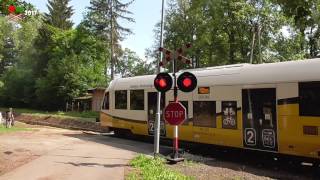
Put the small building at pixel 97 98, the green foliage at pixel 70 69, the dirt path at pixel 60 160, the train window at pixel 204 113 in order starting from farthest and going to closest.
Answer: the green foliage at pixel 70 69 < the small building at pixel 97 98 < the train window at pixel 204 113 < the dirt path at pixel 60 160

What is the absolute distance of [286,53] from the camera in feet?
174

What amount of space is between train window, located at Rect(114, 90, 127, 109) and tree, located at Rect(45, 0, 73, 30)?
50.4 meters

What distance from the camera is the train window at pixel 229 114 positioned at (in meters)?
17.8

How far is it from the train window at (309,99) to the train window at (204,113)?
13.8 ft

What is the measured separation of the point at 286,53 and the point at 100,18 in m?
24.2

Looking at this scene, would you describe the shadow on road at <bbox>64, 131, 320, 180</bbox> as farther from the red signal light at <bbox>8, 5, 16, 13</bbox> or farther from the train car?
the red signal light at <bbox>8, 5, 16, 13</bbox>

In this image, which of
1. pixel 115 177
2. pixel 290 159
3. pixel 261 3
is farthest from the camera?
pixel 261 3

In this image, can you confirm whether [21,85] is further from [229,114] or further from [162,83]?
[162,83]

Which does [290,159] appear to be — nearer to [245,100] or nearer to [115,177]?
[245,100]

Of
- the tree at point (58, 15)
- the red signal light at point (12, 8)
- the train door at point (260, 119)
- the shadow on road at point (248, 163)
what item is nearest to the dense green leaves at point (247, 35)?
the tree at point (58, 15)

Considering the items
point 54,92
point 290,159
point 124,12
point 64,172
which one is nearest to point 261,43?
point 124,12

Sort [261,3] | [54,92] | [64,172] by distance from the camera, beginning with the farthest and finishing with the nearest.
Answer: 1. [54,92]
2. [261,3]
3. [64,172]

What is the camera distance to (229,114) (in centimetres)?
1805

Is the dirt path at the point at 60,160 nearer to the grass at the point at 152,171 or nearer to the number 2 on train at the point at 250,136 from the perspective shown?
the grass at the point at 152,171
